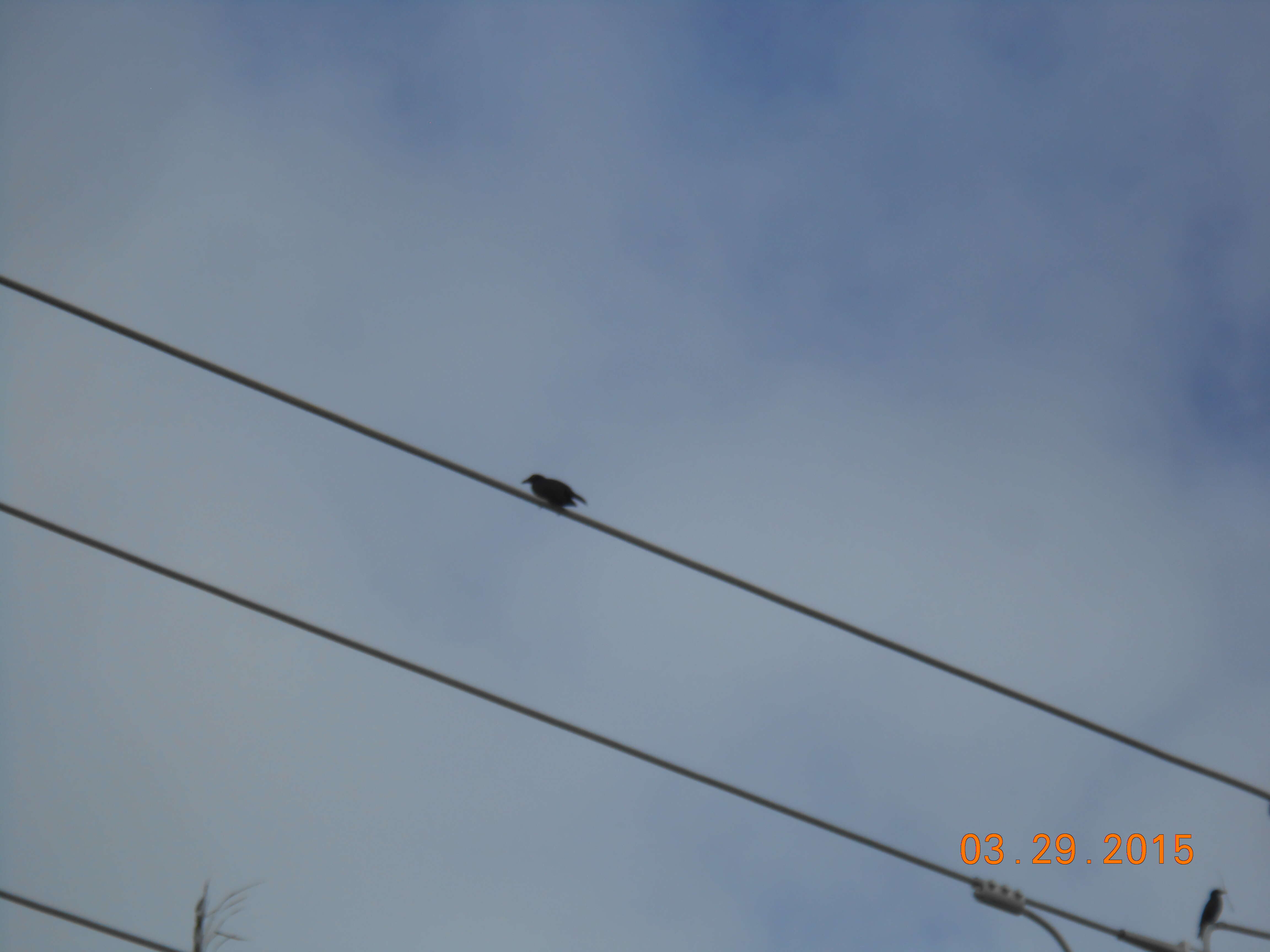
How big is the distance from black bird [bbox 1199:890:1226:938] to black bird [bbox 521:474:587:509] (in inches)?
278

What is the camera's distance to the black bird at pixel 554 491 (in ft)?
36.3

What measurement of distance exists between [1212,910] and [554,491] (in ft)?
24.4

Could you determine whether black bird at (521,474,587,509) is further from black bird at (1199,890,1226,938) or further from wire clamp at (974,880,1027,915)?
black bird at (1199,890,1226,938)

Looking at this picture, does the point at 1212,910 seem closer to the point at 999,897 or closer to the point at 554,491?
the point at 999,897

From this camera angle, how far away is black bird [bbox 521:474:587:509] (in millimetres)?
11062

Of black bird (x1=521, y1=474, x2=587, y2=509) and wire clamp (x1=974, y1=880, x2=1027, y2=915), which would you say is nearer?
wire clamp (x1=974, y1=880, x2=1027, y2=915)

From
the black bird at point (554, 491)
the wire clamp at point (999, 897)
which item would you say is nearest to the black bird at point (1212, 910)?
A: the wire clamp at point (999, 897)

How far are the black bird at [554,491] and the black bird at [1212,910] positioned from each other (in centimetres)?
705

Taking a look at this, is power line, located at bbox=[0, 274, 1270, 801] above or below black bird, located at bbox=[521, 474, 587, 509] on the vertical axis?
below

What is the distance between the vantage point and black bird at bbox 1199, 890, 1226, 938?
9766 millimetres

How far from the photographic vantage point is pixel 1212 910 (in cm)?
980

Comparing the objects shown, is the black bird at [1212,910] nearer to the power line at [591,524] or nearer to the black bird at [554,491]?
the power line at [591,524]

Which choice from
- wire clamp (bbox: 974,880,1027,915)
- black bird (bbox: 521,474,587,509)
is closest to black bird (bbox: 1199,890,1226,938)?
wire clamp (bbox: 974,880,1027,915)

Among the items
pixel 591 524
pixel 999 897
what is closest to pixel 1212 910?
pixel 999 897
